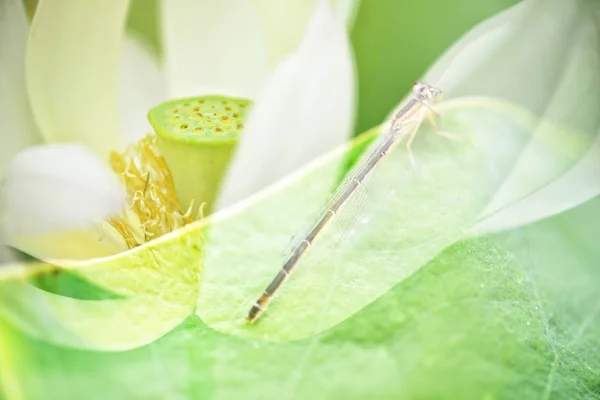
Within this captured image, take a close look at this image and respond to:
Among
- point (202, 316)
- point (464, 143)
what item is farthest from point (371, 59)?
point (202, 316)

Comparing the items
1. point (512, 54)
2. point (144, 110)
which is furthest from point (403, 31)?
point (144, 110)

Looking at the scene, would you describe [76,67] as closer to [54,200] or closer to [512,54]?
[54,200]

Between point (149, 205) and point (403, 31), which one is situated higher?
point (403, 31)

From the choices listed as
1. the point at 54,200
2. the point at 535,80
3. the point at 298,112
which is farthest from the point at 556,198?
the point at 54,200

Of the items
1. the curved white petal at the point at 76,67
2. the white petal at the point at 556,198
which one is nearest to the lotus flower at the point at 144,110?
the curved white petal at the point at 76,67

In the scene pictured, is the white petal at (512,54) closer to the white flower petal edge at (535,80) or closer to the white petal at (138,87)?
the white flower petal edge at (535,80)

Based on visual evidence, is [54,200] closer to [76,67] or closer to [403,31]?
[76,67]
